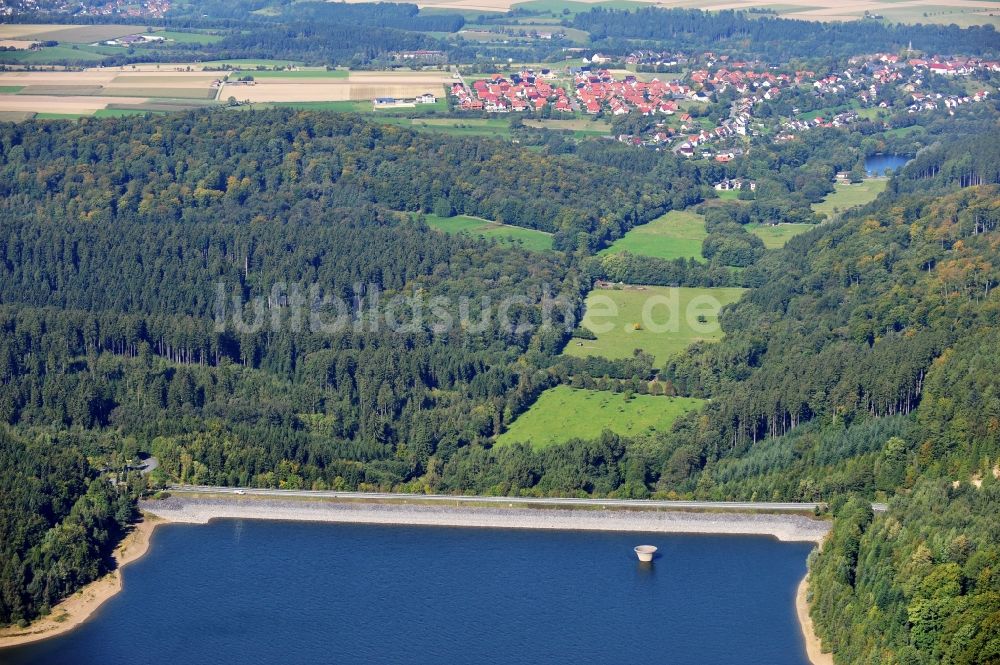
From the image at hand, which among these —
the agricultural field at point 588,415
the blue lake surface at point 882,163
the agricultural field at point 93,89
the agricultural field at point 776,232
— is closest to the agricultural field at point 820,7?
the blue lake surface at point 882,163

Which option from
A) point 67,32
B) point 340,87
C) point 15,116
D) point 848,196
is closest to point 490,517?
point 848,196

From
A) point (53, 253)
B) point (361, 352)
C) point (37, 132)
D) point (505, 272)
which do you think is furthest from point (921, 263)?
point (37, 132)

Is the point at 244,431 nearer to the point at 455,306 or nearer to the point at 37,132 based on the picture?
the point at 455,306

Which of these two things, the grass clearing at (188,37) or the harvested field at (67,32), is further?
the grass clearing at (188,37)

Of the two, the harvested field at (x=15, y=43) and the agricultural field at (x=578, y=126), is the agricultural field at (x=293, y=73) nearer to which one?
the harvested field at (x=15, y=43)

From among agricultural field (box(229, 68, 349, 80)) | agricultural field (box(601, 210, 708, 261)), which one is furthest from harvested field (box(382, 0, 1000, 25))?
agricultural field (box(601, 210, 708, 261))

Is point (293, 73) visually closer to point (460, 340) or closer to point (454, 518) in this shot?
point (460, 340)

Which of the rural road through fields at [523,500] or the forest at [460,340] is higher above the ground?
the forest at [460,340]
